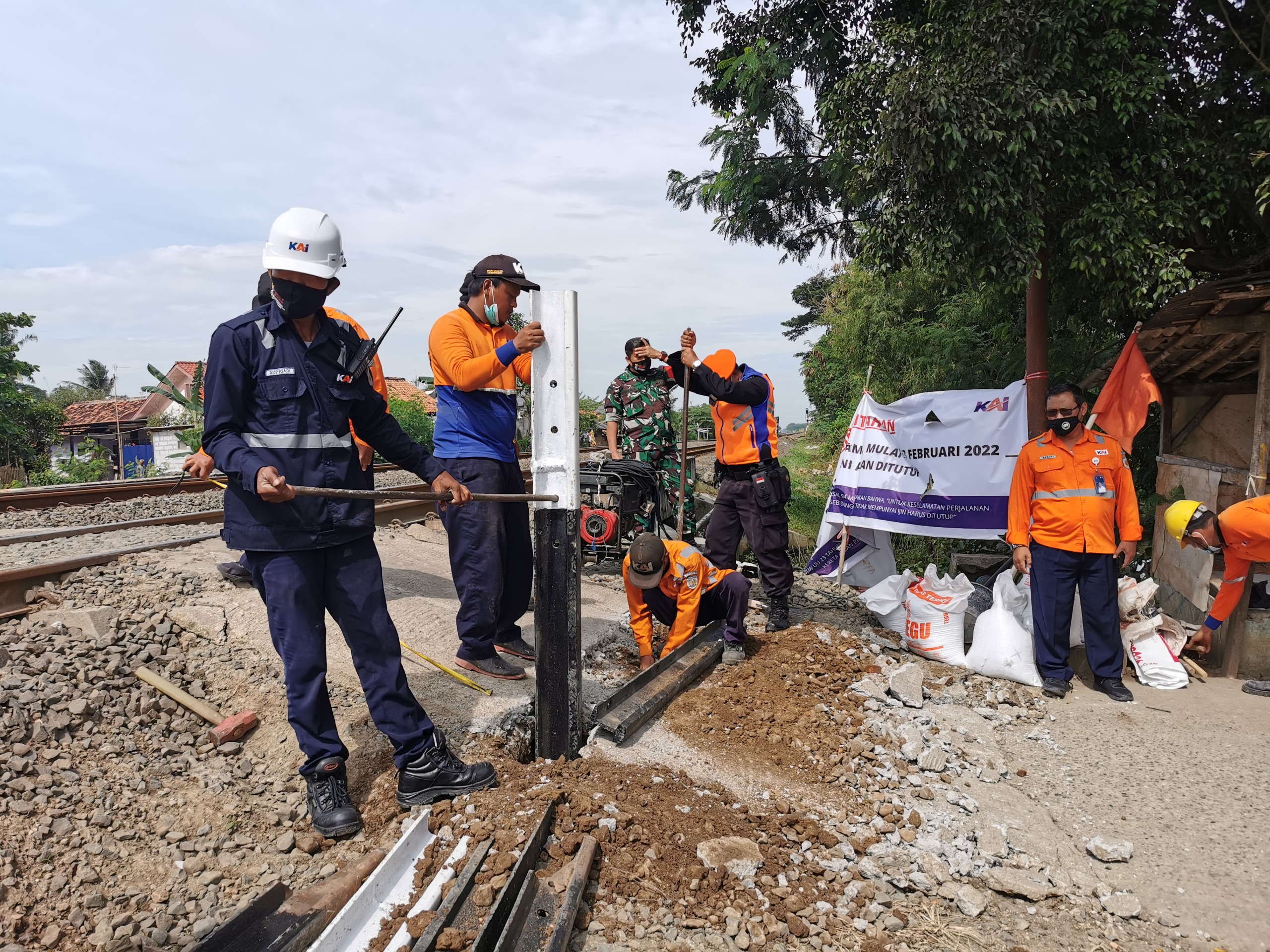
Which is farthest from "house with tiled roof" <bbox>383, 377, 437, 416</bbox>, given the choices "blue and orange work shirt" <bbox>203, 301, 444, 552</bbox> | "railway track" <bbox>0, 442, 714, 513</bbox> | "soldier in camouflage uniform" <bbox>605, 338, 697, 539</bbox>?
"blue and orange work shirt" <bbox>203, 301, 444, 552</bbox>

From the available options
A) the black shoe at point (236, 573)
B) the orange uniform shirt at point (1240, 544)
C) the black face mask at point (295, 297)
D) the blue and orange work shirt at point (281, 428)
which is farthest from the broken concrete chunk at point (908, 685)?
the black shoe at point (236, 573)

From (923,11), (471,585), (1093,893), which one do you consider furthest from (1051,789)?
(923,11)

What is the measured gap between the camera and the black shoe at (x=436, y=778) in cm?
297

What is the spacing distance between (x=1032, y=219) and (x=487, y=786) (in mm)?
5122

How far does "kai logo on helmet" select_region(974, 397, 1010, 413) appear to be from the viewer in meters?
6.04

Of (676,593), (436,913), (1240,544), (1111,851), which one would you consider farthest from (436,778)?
(1240,544)

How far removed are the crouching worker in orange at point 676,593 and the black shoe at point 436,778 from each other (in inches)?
66.0

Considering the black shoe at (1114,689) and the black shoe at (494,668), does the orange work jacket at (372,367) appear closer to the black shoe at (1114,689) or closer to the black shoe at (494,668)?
the black shoe at (494,668)

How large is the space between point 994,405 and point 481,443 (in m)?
4.15

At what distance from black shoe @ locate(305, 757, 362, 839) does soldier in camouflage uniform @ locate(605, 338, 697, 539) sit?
4168mm

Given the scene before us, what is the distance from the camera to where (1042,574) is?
491 centimetres

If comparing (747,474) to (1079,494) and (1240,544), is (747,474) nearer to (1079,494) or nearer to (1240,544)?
(1079,494)

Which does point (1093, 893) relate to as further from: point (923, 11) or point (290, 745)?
point (923, 11)

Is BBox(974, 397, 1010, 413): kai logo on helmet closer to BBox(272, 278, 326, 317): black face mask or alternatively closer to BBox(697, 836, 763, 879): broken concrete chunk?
BBox(697, 836, 763, 879): broken concrete chunk
